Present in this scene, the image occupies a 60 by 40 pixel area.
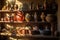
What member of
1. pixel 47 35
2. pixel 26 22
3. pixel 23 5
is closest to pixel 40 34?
pixel 47 35

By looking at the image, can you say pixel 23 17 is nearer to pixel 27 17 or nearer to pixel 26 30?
pixel 27 17

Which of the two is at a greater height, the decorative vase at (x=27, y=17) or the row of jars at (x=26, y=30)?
the decorative vase at (x=27, y=17)

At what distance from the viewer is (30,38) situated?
4328 millimetres

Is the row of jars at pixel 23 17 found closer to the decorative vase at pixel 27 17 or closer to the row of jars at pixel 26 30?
the decorative vase at pixel 27 17

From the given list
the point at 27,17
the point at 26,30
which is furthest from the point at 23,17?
the point at 26,30

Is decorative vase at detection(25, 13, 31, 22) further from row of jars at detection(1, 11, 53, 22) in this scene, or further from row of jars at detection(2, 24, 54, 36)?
row of jars at detection(2, 24, 54, 36)

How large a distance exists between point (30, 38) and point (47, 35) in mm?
548

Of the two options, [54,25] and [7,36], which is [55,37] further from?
[7,36]

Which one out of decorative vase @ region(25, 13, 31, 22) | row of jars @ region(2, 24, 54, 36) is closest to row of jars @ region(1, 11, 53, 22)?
decorative vase @ region(25, 13, 31, 22)

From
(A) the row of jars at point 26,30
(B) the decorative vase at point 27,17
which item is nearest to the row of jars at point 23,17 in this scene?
(B) the decorative vase at point 27,17

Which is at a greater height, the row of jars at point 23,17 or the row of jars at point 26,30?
→ the row of jars at point 23,17

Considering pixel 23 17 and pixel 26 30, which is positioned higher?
pixel 23 17

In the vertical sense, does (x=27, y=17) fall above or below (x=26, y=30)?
above

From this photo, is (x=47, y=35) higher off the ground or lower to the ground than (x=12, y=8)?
lower
